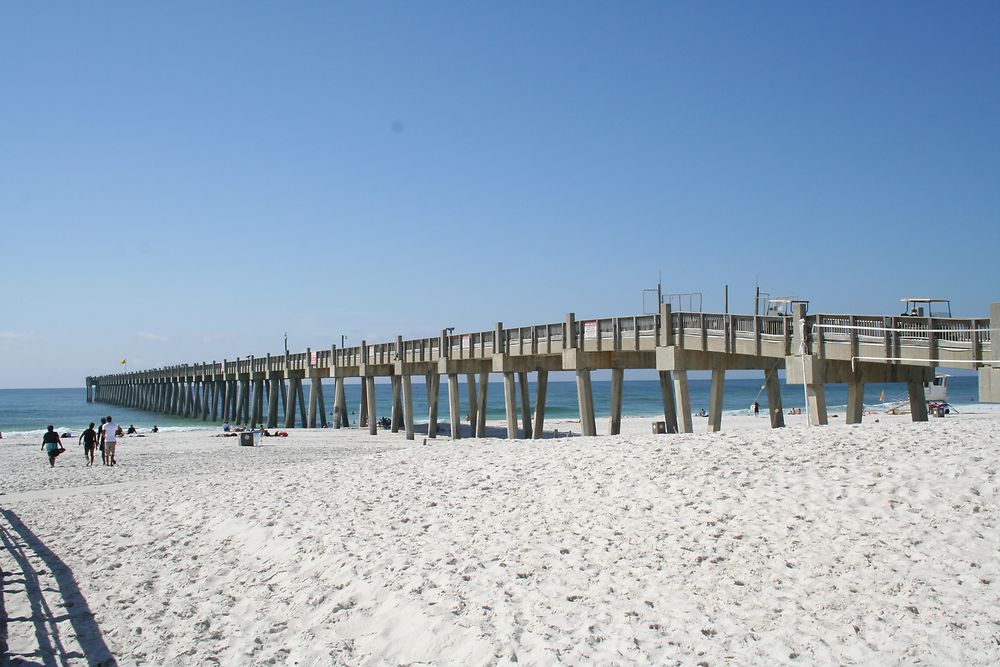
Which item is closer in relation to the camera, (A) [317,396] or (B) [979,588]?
(B) [979,588]

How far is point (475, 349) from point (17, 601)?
825 inches

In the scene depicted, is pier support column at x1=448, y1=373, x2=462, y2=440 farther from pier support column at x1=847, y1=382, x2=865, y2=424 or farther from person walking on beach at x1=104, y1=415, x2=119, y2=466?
pier support column at x1=847, y1=382, x2=865, y2=424

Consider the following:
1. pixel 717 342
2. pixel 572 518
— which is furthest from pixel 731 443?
pixel 717 342

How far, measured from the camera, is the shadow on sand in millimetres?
7924

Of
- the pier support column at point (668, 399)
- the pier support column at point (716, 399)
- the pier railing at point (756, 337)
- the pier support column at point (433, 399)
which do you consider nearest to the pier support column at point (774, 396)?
the pier support column at point (716, 399)

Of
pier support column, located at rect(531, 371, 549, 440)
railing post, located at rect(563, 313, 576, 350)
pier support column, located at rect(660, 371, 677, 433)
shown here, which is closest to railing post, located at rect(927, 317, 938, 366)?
pier support column, located at rect(660, 371, 677, 433)

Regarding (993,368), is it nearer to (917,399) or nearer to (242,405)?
(917,399)

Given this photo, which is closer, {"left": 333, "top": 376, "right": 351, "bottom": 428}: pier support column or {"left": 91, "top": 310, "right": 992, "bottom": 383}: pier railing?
{"left": 91, "top": 310, "right": 992, "bottom": 383}: pier railing

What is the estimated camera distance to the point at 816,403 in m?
15.6

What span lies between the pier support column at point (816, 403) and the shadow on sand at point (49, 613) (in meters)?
12.7

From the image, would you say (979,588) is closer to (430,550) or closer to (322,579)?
(430,550)

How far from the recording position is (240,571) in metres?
10.0

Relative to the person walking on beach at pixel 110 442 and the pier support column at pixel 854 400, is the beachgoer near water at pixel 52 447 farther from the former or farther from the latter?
the pier support column at pixel 854 400

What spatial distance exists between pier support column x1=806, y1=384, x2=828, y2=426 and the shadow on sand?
499 inches
